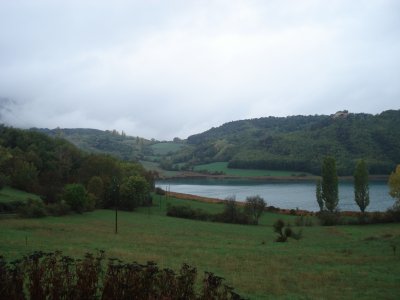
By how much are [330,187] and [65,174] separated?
5600 centimetres

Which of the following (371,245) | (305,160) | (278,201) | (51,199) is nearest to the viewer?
(371,245)

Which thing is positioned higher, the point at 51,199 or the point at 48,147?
the point at 48,147

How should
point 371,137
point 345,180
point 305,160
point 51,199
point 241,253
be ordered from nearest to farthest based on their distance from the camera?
point 241,253
point 51,199
point 345,180
point 305,160
point 371,137

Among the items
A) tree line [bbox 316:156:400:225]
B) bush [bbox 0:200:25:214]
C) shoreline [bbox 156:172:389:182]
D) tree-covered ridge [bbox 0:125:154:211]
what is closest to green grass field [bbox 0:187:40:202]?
bush [bbox 0:200:25:214]

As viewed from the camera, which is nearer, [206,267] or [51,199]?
[206,267]

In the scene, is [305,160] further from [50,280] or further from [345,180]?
[50,280]

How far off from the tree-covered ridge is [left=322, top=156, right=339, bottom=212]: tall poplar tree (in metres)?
31.2

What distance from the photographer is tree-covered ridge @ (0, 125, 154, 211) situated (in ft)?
218

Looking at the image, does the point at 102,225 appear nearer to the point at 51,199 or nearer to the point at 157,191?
the point at 51,199

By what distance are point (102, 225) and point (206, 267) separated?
2888 centimetres

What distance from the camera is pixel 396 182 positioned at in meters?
65.4

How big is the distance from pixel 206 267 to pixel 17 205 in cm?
4284

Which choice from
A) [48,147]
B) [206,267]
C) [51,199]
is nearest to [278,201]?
[51,199]

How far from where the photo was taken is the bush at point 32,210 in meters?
51.6
